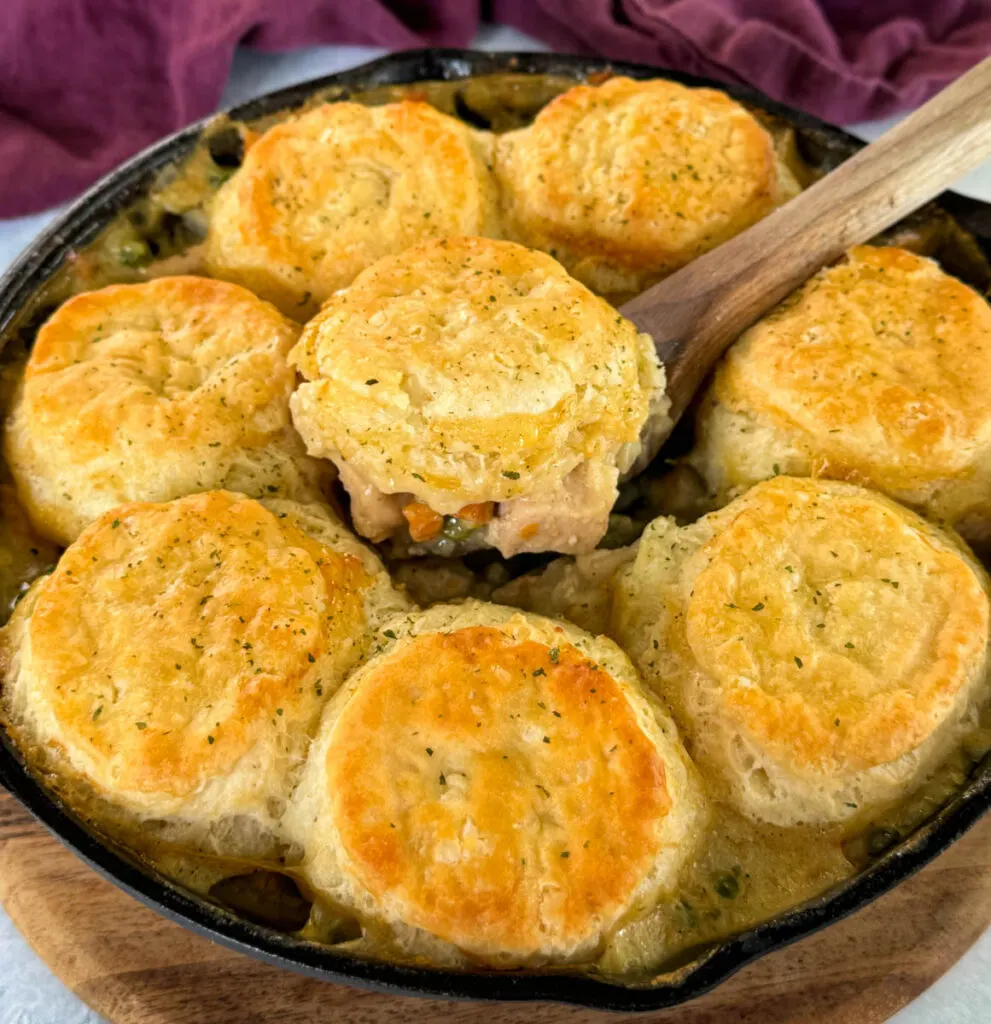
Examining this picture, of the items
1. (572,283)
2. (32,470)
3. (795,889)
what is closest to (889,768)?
(795,889)

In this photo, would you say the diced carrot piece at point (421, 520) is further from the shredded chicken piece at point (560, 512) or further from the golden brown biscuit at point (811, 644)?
the golden brown biscuit at point (811, 644)

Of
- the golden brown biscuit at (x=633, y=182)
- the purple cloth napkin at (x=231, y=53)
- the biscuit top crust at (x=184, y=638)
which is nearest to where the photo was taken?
the biscuit top crust at (x=184, y=638)

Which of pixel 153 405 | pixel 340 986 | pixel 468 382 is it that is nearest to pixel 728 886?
pixel 340 986

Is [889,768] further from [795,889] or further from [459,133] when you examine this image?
[459,133]

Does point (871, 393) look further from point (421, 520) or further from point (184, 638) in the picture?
point (184, 638)

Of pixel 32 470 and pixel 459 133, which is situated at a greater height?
pixel 459 133

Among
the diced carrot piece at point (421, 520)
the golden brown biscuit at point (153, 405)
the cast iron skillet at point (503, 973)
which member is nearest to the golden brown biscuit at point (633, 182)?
the golden brown biscuit at point (153, 405)
